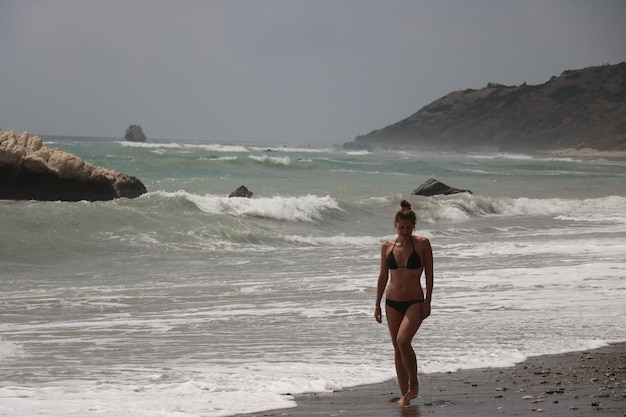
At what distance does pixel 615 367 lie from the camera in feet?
24.6

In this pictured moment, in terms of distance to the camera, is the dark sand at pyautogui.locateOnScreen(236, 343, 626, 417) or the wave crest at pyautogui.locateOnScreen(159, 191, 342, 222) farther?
the wave crest at pyautogui.locateOnScreen(159, 191, 342, 222)

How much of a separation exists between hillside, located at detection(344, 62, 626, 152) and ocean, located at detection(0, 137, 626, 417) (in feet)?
359

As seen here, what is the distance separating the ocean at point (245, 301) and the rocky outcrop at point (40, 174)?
126 centimetres

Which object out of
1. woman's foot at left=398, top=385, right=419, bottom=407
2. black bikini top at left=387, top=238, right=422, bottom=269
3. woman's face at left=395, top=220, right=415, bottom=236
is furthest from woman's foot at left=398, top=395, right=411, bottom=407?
woman's face at left=395, top=220, right=415, bottom=236

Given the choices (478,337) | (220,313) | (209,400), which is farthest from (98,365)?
(478,337)

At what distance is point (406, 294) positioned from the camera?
21.5ft

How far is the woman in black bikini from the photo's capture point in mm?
6480

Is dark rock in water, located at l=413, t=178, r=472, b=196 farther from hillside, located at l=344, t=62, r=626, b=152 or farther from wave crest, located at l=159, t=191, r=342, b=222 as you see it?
hillside, located at l=344, t=62, r=626, b=152

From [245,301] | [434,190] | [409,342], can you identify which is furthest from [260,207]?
[409,342]

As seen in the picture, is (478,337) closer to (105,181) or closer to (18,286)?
(18,286)

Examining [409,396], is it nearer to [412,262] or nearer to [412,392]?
[412,392]

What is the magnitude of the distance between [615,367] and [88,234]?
539 inches

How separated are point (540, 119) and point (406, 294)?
16244 centimetres

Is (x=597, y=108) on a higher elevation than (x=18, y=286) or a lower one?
higher
